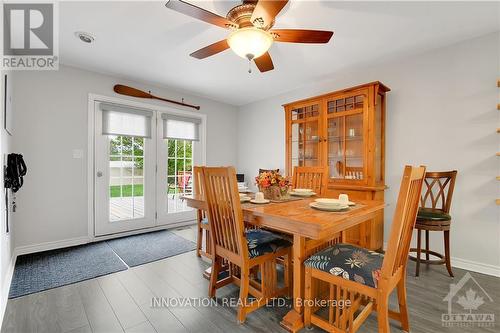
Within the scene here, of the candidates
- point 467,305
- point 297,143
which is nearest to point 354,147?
point 297,143

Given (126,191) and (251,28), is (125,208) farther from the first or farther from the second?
(251,28)

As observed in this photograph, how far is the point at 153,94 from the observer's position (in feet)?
12.4

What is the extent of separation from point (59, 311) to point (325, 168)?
256 cm

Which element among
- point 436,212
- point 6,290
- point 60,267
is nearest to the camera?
point 6,290

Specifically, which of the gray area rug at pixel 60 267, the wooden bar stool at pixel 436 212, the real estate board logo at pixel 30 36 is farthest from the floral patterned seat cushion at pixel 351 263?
the real estate board logo at pixel 30 36

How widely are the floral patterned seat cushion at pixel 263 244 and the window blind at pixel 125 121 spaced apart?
268cm

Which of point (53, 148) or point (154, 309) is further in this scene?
point (53, 148)

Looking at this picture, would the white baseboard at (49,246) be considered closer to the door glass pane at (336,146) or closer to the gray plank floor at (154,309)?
the gray plank floor at (154,309)

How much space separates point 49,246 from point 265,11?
3.54 meters

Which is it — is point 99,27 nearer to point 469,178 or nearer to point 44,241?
point 44,241

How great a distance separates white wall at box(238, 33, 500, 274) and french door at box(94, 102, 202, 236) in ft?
10.4

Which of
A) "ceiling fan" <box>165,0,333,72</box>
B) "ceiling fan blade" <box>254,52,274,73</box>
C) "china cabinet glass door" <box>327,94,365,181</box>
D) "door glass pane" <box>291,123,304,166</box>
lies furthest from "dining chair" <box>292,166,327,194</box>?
"ceiling fan" <box>165,0,333,72</box>

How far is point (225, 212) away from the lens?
1.62 meters

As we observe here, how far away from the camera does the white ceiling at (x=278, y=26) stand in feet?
6.37
